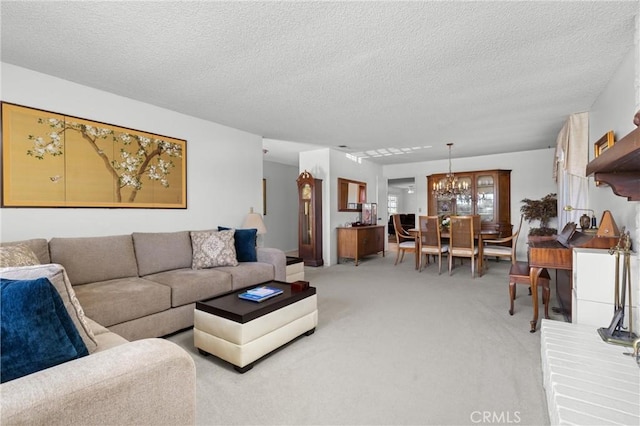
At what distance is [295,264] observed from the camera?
4.21 metres

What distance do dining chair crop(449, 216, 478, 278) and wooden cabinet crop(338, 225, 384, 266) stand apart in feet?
5.57

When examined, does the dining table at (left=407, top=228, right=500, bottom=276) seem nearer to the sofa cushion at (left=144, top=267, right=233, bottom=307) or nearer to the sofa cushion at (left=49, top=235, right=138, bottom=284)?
the sofa cushion at (left=144, top=267, right=233, bottom=307)

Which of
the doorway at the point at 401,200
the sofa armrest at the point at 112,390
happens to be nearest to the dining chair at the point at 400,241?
the sofa armrest at the point at 112,390

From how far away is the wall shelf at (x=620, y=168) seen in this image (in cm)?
120

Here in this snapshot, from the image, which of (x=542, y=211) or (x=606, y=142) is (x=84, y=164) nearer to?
(x=606, y=142)

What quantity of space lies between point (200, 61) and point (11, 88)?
1588mm

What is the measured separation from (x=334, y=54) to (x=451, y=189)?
4777 mm

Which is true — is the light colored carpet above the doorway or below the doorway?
below

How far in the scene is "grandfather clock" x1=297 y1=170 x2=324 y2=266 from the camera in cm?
568

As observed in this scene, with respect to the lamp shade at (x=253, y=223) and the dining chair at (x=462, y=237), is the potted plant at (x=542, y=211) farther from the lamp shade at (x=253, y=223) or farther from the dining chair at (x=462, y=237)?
the lamp shade at (x=253, y=223)

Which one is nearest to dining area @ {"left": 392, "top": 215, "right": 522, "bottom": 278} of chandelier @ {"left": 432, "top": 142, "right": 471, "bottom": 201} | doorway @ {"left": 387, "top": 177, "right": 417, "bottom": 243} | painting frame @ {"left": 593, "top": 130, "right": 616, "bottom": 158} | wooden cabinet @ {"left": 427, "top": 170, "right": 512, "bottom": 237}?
wooden cabinet @ {"left": 427, "top": 170, "right": 512, "bottom": 237}

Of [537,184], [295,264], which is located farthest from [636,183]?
[537,184]

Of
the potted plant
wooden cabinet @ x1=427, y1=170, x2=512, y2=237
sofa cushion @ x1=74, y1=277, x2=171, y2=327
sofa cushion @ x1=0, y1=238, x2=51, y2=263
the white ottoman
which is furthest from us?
wooden cabinet @ x1=427, y1=170, x2=512, y2=237

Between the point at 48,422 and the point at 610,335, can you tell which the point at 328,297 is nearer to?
the point at 610,335
